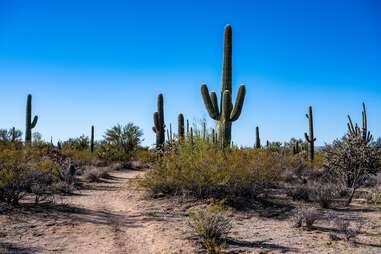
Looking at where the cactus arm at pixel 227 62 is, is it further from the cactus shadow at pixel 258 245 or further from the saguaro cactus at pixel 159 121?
the cactus shadow at pixel 258 245

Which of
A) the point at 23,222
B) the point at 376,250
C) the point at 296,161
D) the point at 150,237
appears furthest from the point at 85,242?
the point at 296,161

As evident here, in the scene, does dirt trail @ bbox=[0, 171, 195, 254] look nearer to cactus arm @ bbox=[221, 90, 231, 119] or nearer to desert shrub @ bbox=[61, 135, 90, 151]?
cactus arm @ bbox=[221, 90, 231, 119]

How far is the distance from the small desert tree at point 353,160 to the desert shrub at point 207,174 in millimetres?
2382

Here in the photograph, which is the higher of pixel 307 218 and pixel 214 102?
pixel 214 102

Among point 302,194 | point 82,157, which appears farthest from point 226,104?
point 82,157

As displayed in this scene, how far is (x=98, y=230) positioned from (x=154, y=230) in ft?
3.37

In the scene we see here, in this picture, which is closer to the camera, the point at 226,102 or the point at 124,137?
the point at 226,102

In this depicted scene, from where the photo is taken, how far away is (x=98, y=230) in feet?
24.6

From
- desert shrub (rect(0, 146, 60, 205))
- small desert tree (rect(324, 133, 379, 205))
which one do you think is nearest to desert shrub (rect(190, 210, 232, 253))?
desert shrub (rect(0, 146, 60, 205))

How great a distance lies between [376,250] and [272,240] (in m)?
1.59

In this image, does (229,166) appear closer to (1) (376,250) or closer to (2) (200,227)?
(2) (200,227)

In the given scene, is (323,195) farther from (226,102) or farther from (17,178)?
(17,178)

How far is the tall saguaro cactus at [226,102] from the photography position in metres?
14.2

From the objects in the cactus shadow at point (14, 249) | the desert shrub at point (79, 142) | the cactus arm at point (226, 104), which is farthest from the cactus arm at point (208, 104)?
the desert shrub at point (79, 142)
